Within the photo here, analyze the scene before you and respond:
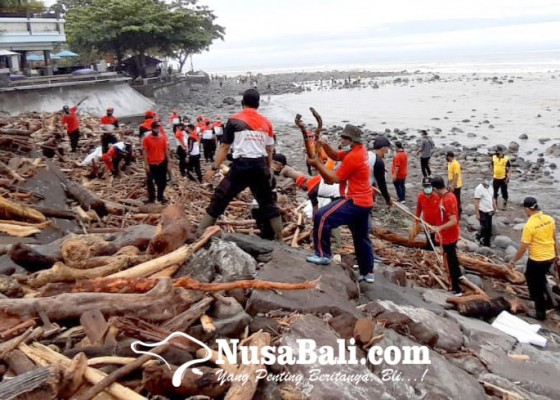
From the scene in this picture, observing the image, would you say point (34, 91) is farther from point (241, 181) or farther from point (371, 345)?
point (371, 345)

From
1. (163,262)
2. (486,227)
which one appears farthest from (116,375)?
(486,227)

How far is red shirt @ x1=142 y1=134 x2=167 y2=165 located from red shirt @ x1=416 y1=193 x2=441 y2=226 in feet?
17.7

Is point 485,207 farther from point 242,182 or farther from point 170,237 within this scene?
point 170,237

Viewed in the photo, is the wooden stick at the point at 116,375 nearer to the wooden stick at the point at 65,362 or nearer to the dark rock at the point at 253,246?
the wooden stick at the point at 65,362

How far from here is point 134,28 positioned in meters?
40.5

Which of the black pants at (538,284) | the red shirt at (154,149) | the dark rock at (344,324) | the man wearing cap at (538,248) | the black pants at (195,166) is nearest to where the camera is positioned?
the dark rock at (344,324)

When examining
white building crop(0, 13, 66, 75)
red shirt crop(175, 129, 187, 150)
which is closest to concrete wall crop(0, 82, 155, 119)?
white building crop(0, 13, 66, 75)

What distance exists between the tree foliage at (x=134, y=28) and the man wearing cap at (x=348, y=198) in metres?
39.0

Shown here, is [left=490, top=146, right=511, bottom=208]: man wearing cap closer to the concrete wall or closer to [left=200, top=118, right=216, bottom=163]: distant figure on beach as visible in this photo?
[left=200, top=118, right=216, bottom=163]: distant figure on beach

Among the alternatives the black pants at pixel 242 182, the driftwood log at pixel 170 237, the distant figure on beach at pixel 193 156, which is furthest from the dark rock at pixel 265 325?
the distant figure on beach at pixel 193 156

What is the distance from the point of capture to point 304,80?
308 ft

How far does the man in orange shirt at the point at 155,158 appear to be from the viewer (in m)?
10.6

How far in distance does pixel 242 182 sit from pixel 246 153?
0.40 m

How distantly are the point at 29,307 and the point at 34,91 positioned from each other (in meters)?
26.3
